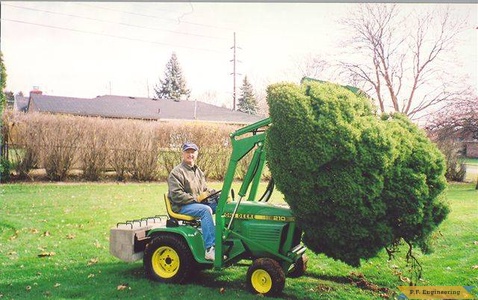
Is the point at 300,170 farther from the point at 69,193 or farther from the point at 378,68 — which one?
the point at 378,68

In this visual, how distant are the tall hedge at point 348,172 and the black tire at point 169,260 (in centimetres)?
152

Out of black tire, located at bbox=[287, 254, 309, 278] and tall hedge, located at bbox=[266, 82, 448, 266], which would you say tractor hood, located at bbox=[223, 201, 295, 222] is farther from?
black tire, located at bbox=[287, 254, 309, 278]

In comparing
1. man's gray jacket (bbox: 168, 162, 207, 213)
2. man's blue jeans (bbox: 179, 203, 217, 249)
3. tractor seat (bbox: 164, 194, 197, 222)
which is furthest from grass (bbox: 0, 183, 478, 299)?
man's gray jacket (bbox: 168, 162, 207, 213)

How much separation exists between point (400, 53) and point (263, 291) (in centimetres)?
1608

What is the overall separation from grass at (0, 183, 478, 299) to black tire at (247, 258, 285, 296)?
0.18 metres

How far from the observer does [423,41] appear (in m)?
12.2

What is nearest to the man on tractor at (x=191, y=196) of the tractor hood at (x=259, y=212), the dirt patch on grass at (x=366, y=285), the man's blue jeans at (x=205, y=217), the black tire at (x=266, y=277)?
the man's blue jeans at (x=205, y=217)

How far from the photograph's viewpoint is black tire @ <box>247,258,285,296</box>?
15.9 ft

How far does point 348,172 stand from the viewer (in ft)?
14.3

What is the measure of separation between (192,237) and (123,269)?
4.21 ft

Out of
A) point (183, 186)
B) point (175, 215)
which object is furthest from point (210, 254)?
point (183, 186)

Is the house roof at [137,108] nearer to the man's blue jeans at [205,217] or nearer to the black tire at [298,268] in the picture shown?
the black tire at [298,268]

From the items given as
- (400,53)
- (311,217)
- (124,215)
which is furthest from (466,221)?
(400,53)

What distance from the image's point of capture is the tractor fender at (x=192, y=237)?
Result: 528 centimetres
